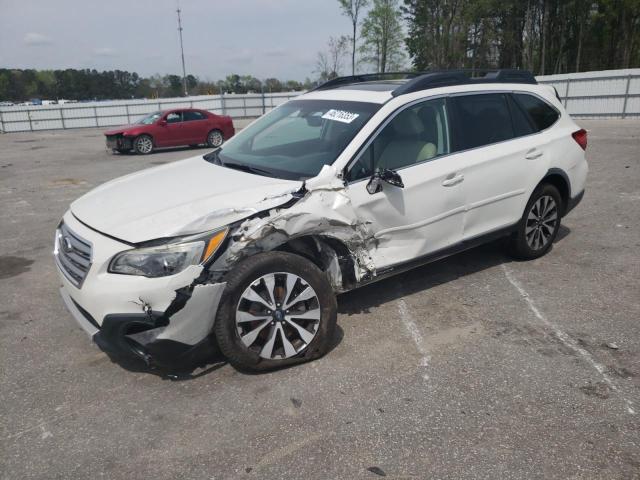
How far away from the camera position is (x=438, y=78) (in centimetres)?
430

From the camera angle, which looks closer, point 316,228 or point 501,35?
point 316,228

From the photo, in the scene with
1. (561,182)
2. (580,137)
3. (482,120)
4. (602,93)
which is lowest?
(561,182)

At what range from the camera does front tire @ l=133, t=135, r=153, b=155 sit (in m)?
16.6

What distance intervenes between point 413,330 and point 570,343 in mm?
1090

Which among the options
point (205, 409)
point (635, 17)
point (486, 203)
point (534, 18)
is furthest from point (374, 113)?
point (534, 18)

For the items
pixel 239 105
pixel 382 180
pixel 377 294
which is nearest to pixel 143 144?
pixel 377 294

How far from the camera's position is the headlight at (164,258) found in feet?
9.56

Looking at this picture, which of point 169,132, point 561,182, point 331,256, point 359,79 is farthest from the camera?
point 169,132

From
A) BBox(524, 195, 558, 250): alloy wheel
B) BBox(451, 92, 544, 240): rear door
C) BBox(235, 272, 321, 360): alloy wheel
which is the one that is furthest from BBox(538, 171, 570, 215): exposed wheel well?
BBox(235, 272, 321, 360): alloy wheel

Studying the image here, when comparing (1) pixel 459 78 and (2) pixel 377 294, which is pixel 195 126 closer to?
(1) pixel 459 78

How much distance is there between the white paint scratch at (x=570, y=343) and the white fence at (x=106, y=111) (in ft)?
89.5

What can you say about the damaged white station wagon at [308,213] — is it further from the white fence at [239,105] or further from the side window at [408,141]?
the white fence at [239,105]

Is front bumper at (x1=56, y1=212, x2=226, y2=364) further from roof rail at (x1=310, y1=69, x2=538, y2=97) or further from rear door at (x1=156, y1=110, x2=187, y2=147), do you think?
rear door at (x1=156, y1=110, x2=187, y2=147)

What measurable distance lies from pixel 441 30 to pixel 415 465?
4850 cm
